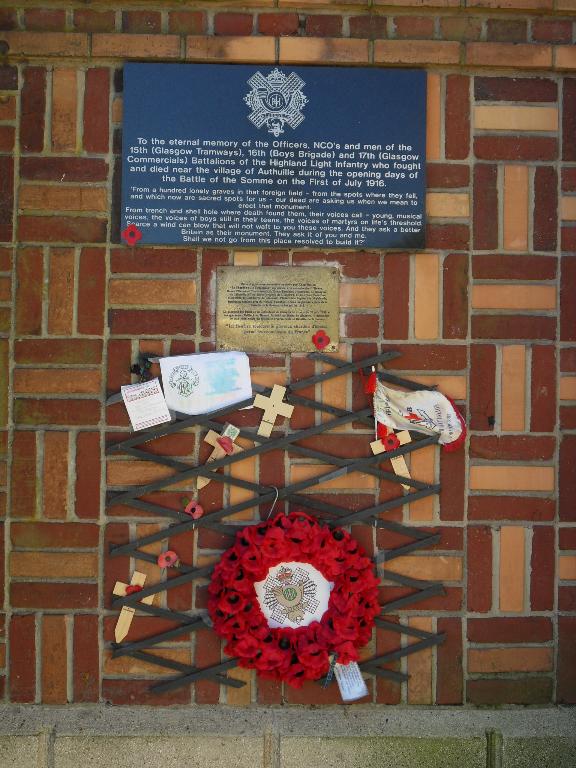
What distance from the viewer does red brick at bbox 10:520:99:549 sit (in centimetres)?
242

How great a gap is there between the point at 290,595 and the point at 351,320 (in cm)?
97

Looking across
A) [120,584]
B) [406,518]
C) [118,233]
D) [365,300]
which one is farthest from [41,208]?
[406,518]

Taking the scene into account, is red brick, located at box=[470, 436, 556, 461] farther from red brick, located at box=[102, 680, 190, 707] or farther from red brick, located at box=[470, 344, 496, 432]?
red brick, located at box=[102, 680, 190, 707]

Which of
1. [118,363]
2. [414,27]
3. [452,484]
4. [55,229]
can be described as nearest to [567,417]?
[452,484]

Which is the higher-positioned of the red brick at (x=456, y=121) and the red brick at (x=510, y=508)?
the red brick at (x=456, y=121)

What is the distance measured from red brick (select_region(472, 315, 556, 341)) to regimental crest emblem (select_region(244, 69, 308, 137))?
96 centimetres

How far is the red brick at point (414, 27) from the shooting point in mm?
2439

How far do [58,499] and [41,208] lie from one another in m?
1.02

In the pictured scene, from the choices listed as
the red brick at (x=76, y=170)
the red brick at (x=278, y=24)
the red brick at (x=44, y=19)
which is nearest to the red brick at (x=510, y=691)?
the red brick at (x=76, y=170)

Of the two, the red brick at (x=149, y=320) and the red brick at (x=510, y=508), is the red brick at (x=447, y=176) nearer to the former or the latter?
the red brick at (x=149, y=320)

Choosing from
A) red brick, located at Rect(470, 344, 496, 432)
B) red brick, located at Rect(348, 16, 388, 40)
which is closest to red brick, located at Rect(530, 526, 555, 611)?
red brick, located at Rect(470, 344, 496, 432)

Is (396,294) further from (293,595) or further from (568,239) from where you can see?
(293,595)

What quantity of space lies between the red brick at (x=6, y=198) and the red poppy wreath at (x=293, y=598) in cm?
133

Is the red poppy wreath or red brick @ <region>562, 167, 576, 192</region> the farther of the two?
red brick @ <region>562, 167, 576, 192</region>
